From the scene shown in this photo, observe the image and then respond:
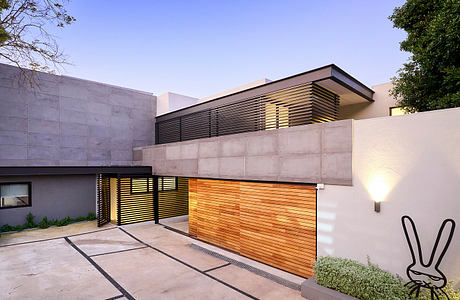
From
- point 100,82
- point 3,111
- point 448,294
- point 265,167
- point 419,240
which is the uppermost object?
point 100,82

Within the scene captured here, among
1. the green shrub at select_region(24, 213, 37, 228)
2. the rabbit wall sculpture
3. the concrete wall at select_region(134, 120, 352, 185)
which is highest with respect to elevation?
the concrete wall at select_region(134, 120, 352, 185)

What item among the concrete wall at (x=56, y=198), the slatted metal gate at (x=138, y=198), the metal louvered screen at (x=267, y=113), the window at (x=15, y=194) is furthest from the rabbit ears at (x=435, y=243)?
the window at (x=15, y=194)

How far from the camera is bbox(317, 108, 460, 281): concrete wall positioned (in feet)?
14.6

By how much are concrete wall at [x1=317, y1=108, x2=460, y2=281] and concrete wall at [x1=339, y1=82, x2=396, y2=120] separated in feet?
17.3

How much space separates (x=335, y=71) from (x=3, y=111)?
13523 millimetres

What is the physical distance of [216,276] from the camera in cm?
687

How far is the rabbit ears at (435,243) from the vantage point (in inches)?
164

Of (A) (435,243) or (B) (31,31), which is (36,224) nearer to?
(B) (31,31)

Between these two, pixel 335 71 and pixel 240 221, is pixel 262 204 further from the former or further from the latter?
pixel 335 71

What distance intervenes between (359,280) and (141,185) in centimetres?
1091

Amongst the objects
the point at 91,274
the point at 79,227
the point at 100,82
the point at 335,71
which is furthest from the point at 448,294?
the point at 100,82

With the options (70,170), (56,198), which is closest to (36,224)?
(56,198)

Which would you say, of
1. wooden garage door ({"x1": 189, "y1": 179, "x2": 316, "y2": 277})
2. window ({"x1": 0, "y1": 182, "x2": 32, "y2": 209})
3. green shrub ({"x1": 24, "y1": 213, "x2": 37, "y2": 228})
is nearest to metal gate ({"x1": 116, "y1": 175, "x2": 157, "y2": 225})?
green shrub ({"x1": 24, "y1": 213, "x2": 37, "y2": 228})

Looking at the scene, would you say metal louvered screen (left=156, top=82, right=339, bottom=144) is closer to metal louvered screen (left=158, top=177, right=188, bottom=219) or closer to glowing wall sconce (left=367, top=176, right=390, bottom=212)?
glowing wall sconce (left=367, top=176, right=390, bottom=212)
